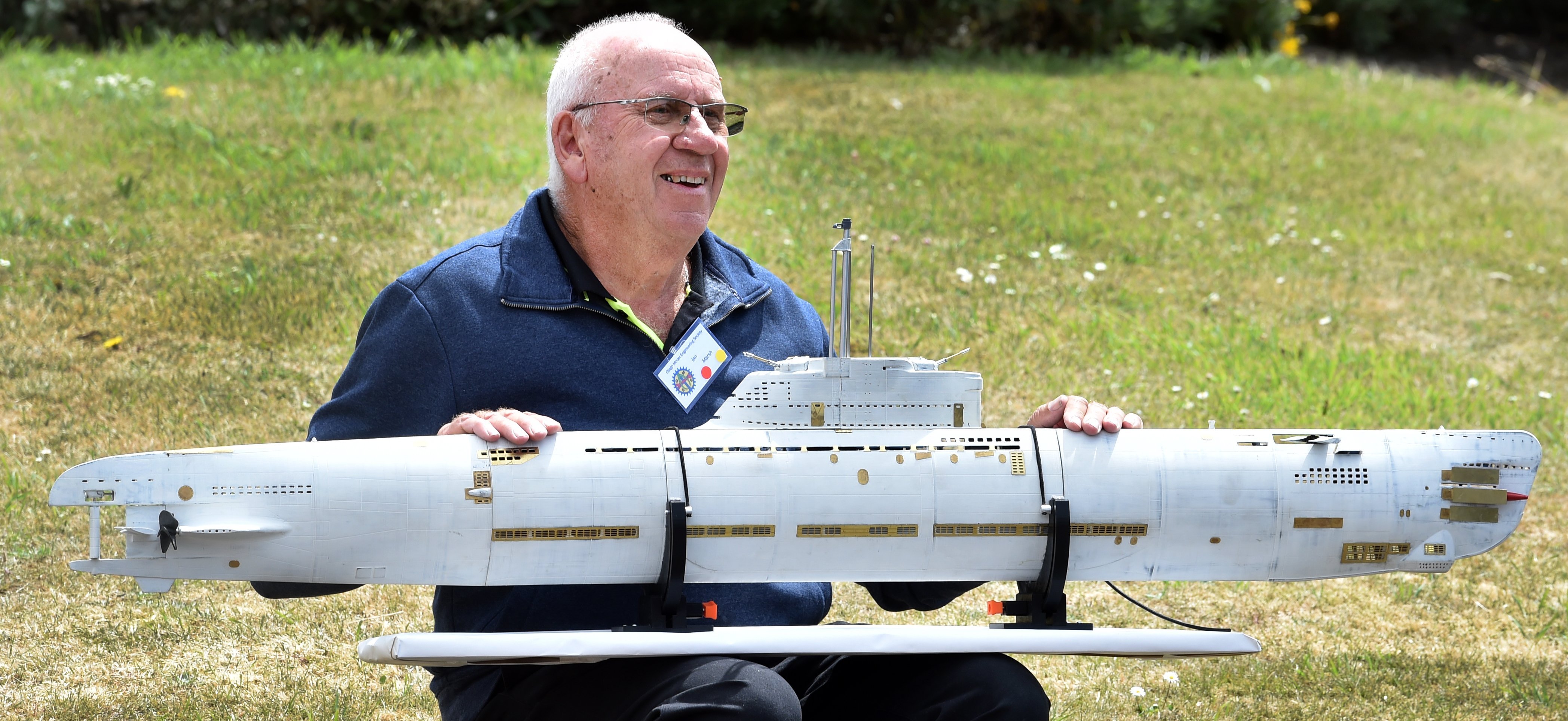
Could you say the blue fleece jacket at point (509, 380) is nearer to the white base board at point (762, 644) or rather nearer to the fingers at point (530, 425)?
the fingers at point (530, 425)

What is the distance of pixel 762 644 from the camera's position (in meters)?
3.07

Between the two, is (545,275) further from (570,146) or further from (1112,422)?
(1112,422)

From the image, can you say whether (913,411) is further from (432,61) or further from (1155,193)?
(432,61)

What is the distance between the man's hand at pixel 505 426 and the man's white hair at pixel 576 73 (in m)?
0.71

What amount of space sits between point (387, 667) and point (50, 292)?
3.71 m

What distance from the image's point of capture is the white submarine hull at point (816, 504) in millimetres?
3264

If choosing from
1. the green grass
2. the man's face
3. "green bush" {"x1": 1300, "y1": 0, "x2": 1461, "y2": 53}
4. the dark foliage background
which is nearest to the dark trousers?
the man's face

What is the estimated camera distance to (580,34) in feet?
12.6

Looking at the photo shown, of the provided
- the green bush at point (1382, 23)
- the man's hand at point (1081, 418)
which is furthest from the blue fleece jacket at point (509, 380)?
the green bush at point (1382, 23)

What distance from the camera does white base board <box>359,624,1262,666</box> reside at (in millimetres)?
2980

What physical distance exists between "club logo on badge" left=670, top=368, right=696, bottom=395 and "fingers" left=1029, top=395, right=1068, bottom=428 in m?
0.90

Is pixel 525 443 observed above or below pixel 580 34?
below

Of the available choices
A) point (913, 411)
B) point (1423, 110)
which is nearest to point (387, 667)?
point (913, 411)

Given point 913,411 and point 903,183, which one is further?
point 903,183
